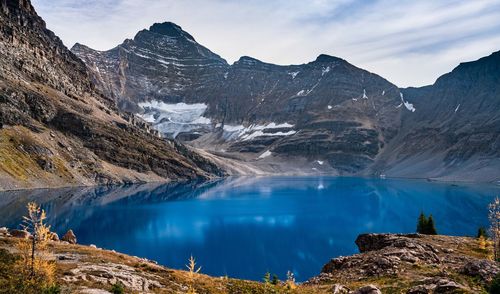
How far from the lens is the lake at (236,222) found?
7206 centimetres

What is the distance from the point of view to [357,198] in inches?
7151

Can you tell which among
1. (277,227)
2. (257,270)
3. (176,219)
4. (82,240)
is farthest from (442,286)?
(176,219)

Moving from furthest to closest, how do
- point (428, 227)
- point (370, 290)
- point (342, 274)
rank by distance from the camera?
1. point (428, 227)
2. point (342, 274)
3. point (370, 290)

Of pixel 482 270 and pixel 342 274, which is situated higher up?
pixel 482 270

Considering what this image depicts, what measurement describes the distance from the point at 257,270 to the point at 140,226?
158 ft

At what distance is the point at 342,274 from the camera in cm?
3512

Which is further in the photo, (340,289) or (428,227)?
(428,227)

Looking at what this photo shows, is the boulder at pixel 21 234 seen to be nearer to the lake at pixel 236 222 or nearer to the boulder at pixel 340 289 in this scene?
the lake at pixel 236 222

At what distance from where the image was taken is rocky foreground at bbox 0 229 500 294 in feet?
84.8

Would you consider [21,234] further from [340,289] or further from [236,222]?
[236,222]

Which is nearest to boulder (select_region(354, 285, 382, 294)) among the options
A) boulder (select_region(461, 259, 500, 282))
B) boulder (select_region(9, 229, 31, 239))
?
boulder (select_region(461, 259, 500, 282))

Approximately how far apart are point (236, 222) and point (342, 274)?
254ft

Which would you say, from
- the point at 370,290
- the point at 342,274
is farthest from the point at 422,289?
the point at 342,274

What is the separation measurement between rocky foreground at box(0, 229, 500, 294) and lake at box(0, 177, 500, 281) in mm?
24710
